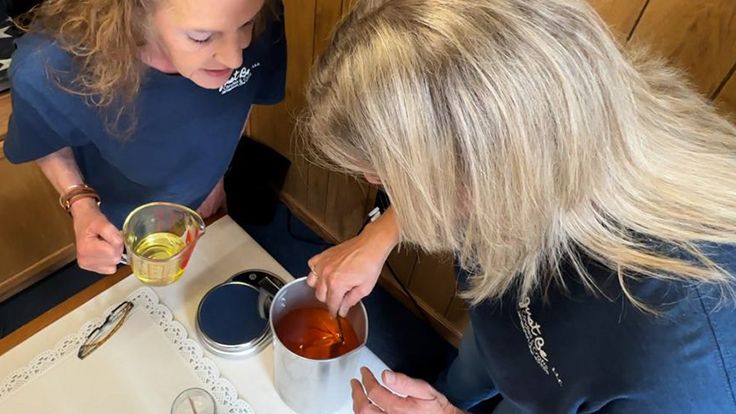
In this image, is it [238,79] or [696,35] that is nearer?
[696,35]

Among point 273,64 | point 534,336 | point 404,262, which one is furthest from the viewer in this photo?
point 404,262

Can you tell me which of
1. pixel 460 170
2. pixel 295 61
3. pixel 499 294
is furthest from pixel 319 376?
pixel 295 61

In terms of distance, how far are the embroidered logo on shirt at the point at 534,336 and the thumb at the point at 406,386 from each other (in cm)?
17

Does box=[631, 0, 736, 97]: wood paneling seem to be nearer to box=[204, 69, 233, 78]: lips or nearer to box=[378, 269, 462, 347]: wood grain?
box=[204, 69, 233, 78]: lips

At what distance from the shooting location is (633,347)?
51cm

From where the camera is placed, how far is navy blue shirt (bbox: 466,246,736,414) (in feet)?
1.59

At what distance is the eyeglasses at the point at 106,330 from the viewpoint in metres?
0.81

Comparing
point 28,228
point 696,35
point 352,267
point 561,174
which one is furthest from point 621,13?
point 28,228

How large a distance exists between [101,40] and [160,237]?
0.28 metres

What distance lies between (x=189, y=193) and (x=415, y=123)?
69cm

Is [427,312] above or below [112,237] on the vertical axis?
below

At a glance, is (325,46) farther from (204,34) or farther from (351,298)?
(351,298)

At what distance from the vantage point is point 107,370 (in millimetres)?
800

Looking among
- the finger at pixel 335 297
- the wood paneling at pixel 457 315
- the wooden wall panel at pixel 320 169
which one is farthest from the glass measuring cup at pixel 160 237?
the wood paneling at pixel 457 315
